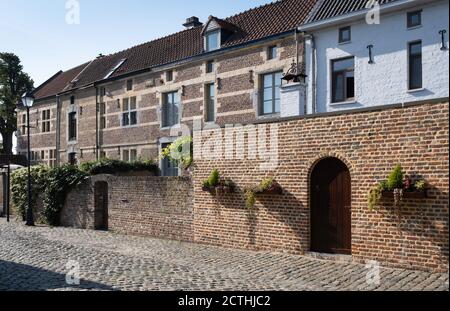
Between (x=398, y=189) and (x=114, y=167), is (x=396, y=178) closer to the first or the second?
(x=398, y=189)

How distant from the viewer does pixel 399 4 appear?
14.1m

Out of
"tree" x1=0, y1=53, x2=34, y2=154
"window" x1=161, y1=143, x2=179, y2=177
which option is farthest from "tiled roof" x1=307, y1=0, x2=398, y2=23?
"tree" x1=0, y1=53, x2=34, y2=154

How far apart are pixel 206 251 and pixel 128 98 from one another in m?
15.4

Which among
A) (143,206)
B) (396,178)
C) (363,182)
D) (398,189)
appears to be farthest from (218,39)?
(398,189)

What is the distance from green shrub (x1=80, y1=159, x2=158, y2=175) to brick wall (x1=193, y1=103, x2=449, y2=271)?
8.69m

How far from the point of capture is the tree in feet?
135

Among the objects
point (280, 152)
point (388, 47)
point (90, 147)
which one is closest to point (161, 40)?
point (90, 147)

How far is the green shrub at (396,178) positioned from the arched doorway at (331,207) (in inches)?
45.0

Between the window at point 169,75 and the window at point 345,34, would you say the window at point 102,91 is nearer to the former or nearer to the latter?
the window at point 169,75

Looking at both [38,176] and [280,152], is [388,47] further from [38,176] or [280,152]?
[38,176]

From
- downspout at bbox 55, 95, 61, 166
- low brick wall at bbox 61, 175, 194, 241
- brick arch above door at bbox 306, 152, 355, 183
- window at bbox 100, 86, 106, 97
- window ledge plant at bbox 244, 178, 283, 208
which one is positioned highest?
window at bbox 100, 86, 106, 97

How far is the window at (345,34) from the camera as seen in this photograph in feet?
51.1

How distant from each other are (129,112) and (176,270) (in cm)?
1704

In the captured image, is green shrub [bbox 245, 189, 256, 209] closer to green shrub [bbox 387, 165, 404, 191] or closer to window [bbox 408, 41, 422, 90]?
green shrub [bbox 387, 165, 404, 191]
